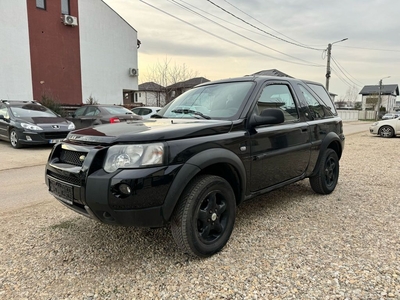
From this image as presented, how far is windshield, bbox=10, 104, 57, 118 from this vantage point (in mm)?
9766

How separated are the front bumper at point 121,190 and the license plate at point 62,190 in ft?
0.14

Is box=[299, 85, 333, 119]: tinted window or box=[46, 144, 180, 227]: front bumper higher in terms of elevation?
box=[299, 85, 333, 119]: tinted window

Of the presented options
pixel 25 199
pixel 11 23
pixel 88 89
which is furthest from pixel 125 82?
pixel 25 199

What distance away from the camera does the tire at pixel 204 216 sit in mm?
2588

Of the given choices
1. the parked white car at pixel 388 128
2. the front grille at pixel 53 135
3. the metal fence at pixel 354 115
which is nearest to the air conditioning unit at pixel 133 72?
the front grille at pixel 53 135

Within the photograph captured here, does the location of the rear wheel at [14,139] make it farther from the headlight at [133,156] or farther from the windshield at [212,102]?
the headlight at [133,156]

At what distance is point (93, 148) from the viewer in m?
2.57

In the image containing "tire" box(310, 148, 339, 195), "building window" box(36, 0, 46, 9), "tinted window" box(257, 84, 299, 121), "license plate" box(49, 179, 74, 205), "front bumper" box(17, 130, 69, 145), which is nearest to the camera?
"license plate" box(49, 179, 74, 205)

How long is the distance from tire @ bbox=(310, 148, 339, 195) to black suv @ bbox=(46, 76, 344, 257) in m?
0.58

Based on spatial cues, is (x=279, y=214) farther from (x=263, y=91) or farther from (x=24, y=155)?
(x=24, y=155)

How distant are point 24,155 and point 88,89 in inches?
483

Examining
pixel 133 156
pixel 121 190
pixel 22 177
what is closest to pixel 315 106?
pixel 133 156

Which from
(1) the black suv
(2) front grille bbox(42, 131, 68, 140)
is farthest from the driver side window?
(1) the black suv

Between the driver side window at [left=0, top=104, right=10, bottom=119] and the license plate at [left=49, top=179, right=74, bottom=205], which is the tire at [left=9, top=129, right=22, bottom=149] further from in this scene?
the license plate at [left=49, top=179, right=74, bottom=205]
